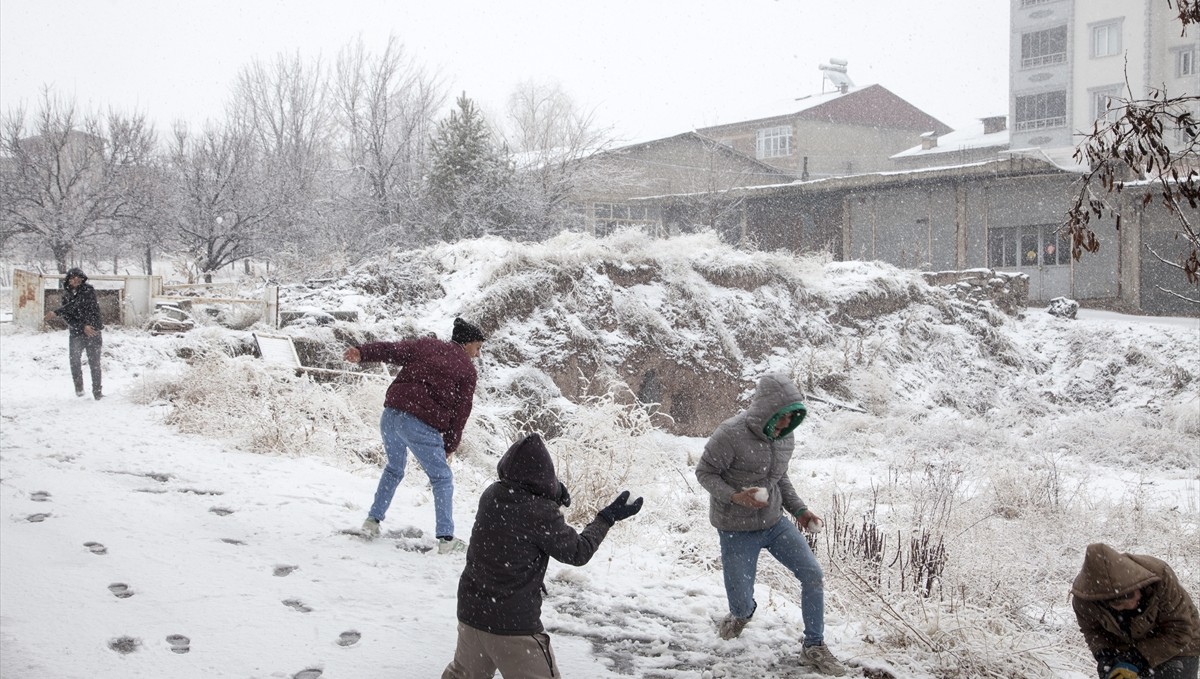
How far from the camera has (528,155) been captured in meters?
33.6

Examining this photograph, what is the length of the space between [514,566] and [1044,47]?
4173 centimetres

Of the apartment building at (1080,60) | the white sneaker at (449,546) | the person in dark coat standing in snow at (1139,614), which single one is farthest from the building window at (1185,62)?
the person in dark coat standing in snow at (1139,614)

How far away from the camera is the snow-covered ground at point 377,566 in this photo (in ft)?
14.9

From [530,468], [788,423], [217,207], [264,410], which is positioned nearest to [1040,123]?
[217,207]

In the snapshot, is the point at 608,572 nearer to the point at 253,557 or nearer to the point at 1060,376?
the point at 253,557

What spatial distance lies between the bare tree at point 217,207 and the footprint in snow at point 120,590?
21.9 meters

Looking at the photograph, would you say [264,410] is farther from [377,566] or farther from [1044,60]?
[1044,60]

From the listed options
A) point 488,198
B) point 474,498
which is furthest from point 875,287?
point 474,498

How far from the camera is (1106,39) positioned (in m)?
36.1

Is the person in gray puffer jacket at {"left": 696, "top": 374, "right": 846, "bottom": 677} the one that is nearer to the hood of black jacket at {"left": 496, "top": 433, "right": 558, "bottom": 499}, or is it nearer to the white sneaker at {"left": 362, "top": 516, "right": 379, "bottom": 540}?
A: the hood of black jacket at {"left": 496, "top": 433, "right": 558, "bottom": 499}

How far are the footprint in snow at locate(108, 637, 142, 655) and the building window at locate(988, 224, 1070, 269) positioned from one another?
2510 centimetres

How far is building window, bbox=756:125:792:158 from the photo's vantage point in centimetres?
4322

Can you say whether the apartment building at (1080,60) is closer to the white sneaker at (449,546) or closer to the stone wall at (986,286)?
the stone wall at (986,286)

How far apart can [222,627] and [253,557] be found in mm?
1239
